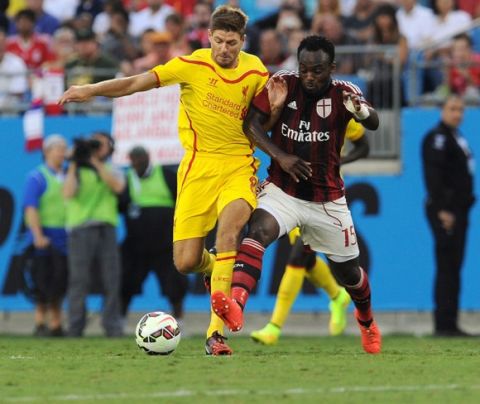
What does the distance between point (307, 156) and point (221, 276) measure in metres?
1.12

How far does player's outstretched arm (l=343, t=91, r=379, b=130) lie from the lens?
10055 mm

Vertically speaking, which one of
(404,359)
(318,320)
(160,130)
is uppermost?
(160,130)

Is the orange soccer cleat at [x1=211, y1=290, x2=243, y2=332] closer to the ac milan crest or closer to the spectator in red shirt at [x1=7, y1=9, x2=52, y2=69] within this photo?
the ac milan crest

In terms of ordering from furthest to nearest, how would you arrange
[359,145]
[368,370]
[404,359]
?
[359,145] → [404,359] → [368,370]

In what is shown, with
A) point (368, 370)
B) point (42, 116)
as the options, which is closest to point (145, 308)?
point (42, 116)

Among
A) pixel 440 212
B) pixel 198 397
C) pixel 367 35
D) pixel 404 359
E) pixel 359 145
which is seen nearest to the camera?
pixel 198 397

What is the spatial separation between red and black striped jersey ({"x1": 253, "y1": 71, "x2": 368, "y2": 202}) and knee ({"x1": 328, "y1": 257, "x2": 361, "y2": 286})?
0.53 meters

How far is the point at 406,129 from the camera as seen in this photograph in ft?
57.1

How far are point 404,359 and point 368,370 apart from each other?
3.46 ft

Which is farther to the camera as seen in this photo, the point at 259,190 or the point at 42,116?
the point at 42,116

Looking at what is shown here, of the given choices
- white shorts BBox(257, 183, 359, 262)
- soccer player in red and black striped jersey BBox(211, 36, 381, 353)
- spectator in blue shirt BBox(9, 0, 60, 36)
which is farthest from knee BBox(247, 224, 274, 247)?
spectator in blue shirt BBox(9, 0, 60, 36)

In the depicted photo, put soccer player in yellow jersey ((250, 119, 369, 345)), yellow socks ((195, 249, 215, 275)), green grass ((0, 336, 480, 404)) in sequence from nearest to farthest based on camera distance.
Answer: green grass ((0, 336, 480, 404)) → yellow socks ((195, 249, 215, 275)) → soccer player in yellow jersey ((250, 119, 369, 345))

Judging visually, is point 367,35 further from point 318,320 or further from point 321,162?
point 321,162

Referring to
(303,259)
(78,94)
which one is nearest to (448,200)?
(303,259)
